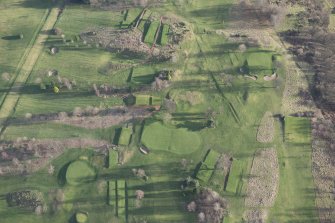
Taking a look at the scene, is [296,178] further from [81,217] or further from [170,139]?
[81,217]

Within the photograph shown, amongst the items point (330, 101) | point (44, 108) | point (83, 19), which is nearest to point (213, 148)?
point (330, 101)

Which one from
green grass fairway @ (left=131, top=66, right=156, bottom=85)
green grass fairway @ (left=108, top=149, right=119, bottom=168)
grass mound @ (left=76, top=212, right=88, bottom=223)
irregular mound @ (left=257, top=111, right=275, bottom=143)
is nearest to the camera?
grass mound @ (left=76, top=212, right=88, bottom=223)

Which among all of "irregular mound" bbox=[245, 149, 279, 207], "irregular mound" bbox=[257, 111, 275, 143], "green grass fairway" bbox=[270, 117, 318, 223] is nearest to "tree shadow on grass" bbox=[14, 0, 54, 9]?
"irregular mound" bbox=[257, 111, 275, 143]

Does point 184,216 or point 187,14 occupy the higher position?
point 187,14

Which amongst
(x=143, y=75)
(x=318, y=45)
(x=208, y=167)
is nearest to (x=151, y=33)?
(x=143, y=75)

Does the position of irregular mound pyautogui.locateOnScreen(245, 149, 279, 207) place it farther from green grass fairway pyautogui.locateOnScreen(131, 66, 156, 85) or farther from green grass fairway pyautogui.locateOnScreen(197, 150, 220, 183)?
green grass fairway pyautogui.locateOnScreen(131, 66, 156, 85)

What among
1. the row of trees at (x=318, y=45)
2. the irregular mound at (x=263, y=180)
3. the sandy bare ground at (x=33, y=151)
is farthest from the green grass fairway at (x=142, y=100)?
the row of trees at (x=318, y=45)

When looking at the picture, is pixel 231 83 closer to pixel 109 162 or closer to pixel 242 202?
pixel 242 202
